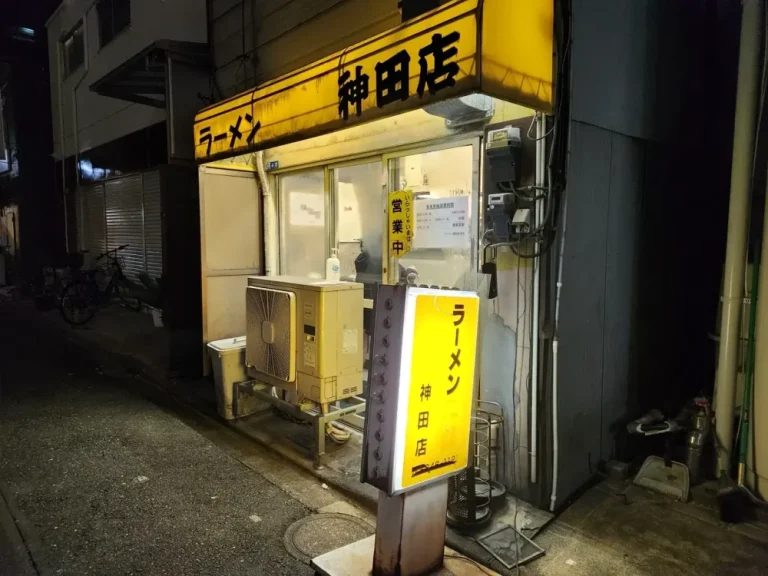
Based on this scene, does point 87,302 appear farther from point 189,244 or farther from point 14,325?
point 189,244

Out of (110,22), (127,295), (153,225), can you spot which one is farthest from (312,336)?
(110,22)

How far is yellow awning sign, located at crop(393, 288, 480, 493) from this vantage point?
3113 millimetres

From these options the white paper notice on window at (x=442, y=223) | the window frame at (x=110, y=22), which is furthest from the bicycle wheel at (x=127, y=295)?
the white paper notice on window at (x=442, y=223)

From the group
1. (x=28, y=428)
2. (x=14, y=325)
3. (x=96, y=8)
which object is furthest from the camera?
(x=96, y=8)

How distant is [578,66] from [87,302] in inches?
539

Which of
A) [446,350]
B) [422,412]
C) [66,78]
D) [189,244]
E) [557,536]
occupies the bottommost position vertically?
[557,536]

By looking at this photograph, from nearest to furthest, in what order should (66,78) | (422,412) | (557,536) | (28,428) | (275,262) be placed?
1. (422,412)
2. (557,536)
3. (28,428)
4. (275,262)
5. (66,78)

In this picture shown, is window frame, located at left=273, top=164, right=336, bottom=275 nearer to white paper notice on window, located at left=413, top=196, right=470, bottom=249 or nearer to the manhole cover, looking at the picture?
white paper notice on window, located at left=413, top=196, right=470, bottom=249

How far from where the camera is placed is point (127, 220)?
15.1 m

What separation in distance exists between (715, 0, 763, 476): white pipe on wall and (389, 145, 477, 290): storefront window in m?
2.52

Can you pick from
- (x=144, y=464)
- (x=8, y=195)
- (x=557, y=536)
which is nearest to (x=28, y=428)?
(x=144, y=464)

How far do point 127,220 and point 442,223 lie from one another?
41.7 feet

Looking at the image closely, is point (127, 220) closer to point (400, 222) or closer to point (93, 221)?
point (93, 221)

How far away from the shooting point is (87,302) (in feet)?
45.2
